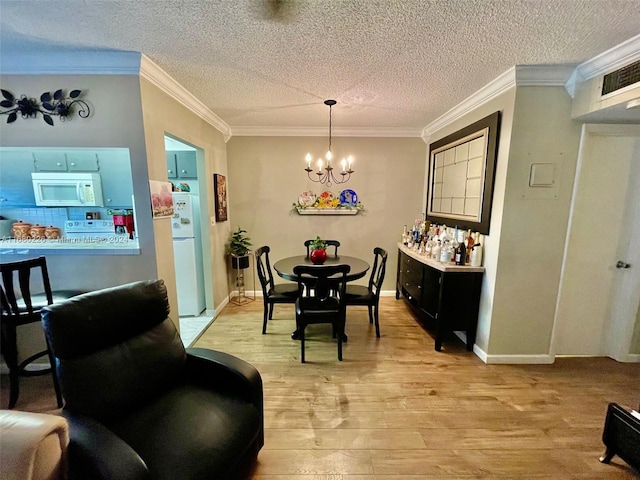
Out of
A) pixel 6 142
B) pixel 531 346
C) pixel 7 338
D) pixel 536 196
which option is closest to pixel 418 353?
pixel 531 346

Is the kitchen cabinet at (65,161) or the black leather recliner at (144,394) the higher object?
the kitchen cabinet at (65,161)

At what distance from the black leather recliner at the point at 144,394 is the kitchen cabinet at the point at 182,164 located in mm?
2288

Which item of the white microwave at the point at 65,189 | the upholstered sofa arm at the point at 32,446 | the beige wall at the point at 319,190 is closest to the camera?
the upholstered sofa arm at the point at 32,446

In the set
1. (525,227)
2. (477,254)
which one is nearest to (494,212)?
(525,227)

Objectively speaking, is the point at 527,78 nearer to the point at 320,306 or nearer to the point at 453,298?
the point at 453,298

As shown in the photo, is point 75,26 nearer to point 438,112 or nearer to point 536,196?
point 438,112

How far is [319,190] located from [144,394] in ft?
10.6

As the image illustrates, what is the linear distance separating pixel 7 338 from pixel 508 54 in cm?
406

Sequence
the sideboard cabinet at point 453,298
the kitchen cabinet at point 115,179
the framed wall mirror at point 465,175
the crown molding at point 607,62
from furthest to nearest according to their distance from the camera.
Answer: the kitchen cabinet at point 115,179 < the sideboard cabinet at point 453,298 < the framed wall mirror at point 465,175 < the crown molding at point 607,62

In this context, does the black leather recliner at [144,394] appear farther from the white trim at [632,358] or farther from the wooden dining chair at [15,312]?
the white trim at [632,358]

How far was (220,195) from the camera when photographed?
359 cm

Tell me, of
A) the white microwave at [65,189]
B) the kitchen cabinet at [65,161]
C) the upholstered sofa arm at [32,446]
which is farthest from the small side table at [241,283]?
the upholstered sofa arm at [32,446]

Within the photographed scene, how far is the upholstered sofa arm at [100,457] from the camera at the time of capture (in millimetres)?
874

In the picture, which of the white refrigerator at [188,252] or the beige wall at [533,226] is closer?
the beige wall at [533,226]
